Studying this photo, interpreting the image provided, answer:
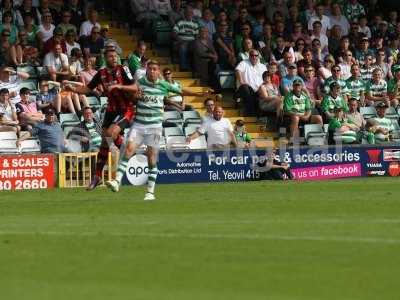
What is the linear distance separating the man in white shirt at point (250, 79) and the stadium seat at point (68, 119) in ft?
15.9

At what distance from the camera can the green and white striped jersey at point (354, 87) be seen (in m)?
30.2

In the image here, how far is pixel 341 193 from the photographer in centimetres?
1931

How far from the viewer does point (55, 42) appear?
26.5 metres

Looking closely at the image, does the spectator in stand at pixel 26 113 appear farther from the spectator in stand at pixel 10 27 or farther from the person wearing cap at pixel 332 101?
the person wearing cap at pixel 332 101

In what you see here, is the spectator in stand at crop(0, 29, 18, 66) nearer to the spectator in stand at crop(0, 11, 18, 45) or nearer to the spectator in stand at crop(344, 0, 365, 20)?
the spectator in stand at crop(0, 11, 18, 45)

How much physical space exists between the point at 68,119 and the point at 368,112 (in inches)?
324

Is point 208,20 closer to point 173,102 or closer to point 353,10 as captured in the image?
point 173,102

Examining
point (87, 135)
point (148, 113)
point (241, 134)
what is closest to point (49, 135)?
point (87, 135)

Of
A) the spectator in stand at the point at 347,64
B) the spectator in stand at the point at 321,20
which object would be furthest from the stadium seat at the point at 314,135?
the spectator in stand at the point at 321,20

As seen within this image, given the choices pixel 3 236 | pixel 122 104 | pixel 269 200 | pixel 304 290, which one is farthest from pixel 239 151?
pixel 304 290

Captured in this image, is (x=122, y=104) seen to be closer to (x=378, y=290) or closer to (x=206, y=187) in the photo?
(x=206, y=187)

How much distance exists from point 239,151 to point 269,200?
8.65 meters

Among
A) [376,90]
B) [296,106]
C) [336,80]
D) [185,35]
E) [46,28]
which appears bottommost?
[296,106]

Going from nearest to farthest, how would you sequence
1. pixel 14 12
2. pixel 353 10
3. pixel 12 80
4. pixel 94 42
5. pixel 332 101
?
pixel 12 80, pixel 14 12, pixel 94 42, pixel 332 101, pixel 353 10
